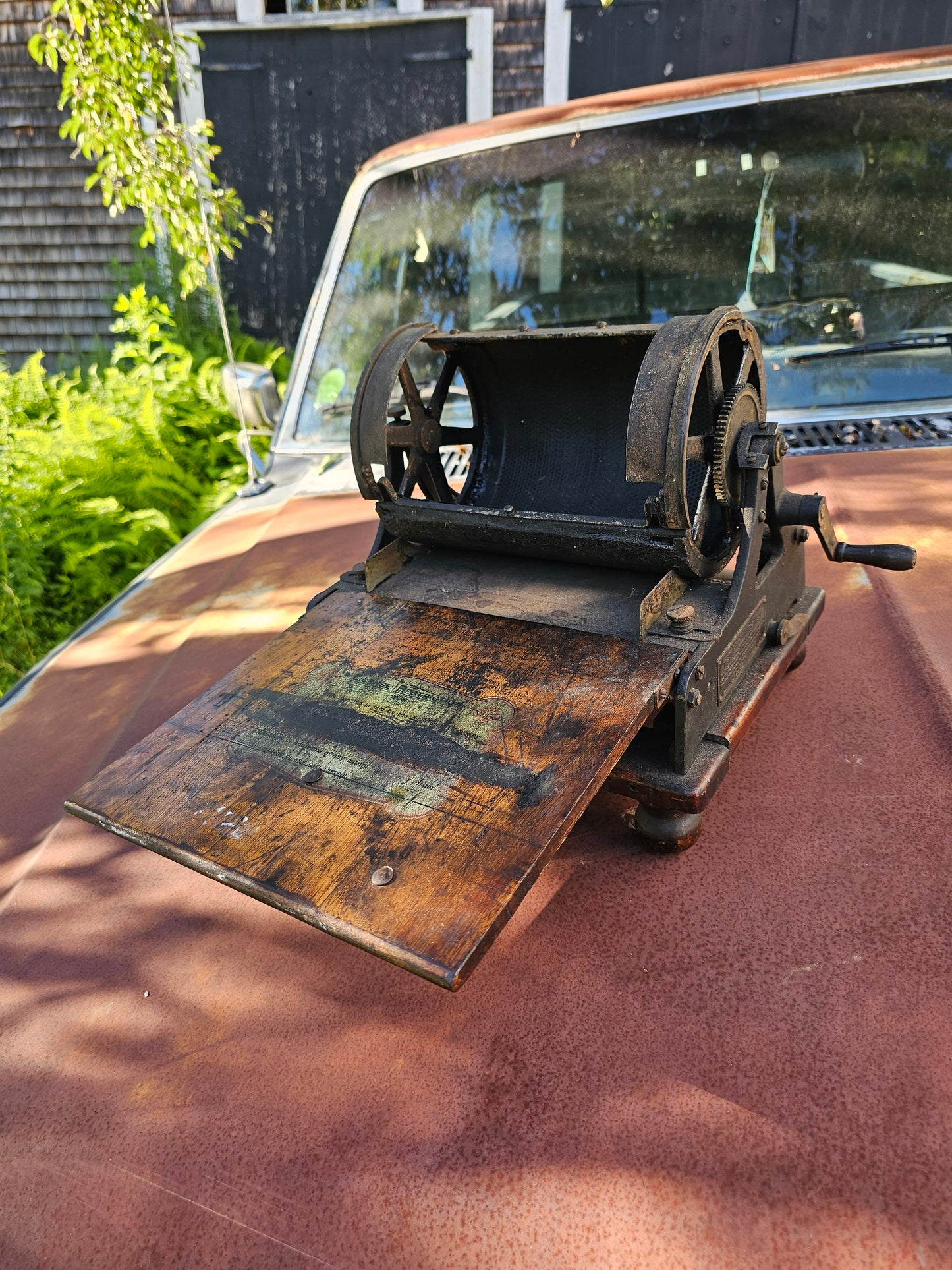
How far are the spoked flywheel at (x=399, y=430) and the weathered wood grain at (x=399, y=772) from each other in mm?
359

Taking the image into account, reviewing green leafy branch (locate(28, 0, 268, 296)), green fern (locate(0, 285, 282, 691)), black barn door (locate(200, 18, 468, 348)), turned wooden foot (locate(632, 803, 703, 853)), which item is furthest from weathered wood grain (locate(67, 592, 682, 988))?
black barn door (locate(200, 18, 468, 348))

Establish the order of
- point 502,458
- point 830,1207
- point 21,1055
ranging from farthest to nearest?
1. point 502,458
2. point 21,1055
3. point 830,1207

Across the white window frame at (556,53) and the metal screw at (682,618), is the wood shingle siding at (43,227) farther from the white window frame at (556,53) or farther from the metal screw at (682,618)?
the metal screw at (682,618)

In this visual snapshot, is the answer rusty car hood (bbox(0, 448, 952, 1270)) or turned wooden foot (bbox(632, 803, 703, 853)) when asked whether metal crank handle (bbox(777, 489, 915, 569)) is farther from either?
turned wooden foot (bbox(632, 803, 703, 853))

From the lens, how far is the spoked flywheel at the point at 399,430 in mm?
1772

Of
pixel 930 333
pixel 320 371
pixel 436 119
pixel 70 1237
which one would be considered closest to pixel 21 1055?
pixel 70 1237

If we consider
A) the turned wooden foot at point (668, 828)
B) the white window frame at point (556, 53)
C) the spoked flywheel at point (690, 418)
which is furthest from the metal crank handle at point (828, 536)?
the white window frame at point (556, 53)

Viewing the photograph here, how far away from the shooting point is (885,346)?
9.07ft

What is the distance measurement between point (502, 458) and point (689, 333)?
823 millimetres

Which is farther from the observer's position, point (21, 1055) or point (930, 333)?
point (930, 333)

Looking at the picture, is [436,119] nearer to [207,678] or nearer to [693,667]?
[207,678]

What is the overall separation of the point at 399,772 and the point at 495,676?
0.84ft

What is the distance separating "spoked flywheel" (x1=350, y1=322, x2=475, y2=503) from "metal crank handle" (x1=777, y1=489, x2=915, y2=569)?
0.79 m

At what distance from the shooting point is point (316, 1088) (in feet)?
3.85
